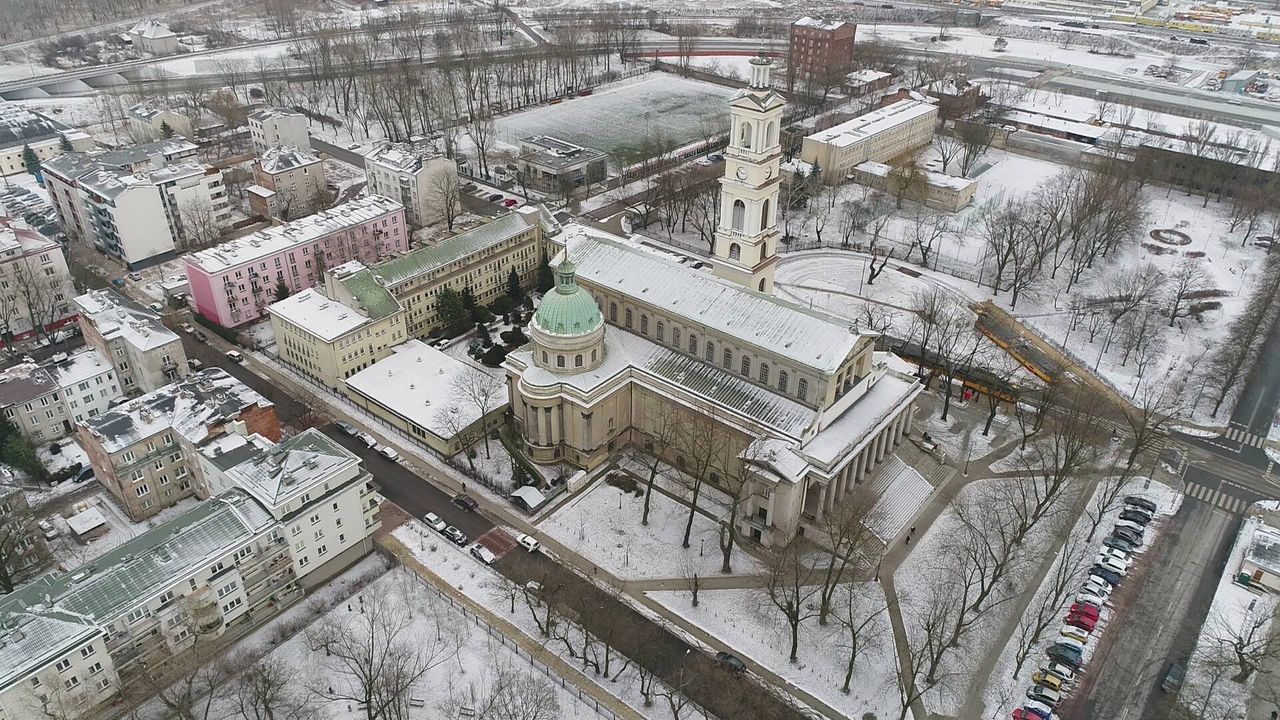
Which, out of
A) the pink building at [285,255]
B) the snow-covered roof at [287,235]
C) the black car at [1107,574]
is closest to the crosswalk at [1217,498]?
the black car at [1107,574]

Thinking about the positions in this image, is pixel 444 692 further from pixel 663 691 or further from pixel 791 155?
pixel 791 155

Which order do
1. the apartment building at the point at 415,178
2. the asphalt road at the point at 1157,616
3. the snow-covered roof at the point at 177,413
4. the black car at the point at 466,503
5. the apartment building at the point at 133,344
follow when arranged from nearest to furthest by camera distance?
1. the asphalt road at the point at 1157,616
2. the snow-covered roof at the point at 177,413
3. the black car at the point at 466,503
4. the apartment building at the point at 133,344
5. the apartment building at the point at 415,178

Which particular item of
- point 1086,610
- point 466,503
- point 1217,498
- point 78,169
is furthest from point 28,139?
point 1217,498

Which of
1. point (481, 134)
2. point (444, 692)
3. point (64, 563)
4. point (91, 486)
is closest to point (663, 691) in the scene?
point (444, 692)

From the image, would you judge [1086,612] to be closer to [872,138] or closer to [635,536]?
[635,536]

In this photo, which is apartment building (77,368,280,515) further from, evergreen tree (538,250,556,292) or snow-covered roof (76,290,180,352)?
evergreen tree (538,250,556,292)

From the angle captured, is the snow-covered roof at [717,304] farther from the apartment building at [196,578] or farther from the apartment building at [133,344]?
the apartment building at [133,344]

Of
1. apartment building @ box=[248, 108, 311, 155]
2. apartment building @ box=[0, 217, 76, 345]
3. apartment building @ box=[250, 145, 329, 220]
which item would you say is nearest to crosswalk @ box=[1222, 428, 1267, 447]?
apartment building @ box=[250, 145, 329, 220]
